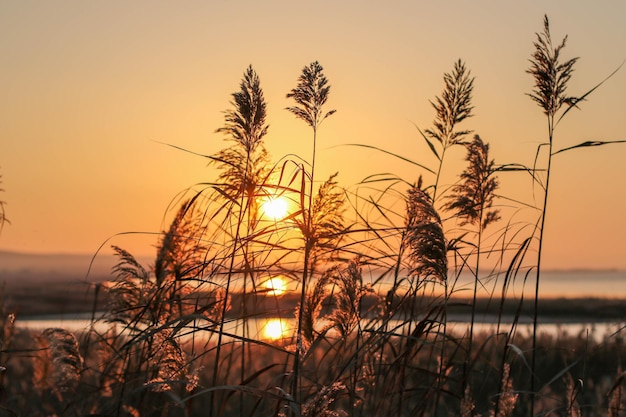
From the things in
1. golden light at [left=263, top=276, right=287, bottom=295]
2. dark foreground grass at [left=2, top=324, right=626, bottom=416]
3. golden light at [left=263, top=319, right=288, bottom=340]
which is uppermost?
golden light at [left=263, top=276, right=287, bottom=295]

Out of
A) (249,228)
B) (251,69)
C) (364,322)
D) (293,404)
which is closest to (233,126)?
(251,69)

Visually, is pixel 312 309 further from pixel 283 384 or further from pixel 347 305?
pixel 283 384

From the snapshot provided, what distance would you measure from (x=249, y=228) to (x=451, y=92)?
1.62 meters

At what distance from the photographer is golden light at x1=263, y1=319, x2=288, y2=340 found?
4.79 meters

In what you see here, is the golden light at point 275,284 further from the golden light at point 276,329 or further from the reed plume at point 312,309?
the reed plume at point 312,309

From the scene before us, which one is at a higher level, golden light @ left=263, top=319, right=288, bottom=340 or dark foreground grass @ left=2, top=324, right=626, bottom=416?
golden light @ left=263, top=319, right=288, bottom=340

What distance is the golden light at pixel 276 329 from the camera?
479 centimetres

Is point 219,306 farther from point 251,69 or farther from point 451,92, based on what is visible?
point 451,92

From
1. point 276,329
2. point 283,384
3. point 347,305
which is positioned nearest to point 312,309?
point 347,305

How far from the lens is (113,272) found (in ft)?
18.5

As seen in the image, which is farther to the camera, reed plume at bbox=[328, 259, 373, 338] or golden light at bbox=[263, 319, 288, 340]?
golden light at bbox=[263, 319, 288, 340]

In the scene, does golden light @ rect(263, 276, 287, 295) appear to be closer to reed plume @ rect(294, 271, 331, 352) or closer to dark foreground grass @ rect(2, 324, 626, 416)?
dark foreground grass @ rect(2, 324, 626, 416)

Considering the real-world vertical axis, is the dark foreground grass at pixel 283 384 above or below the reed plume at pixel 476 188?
below

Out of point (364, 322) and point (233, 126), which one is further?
point (364, 322)
